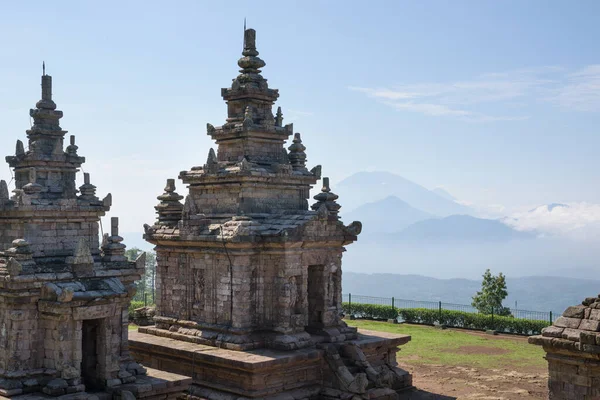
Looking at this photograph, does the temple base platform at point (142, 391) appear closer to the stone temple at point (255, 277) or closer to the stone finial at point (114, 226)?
the stone temple at point (255, 277)

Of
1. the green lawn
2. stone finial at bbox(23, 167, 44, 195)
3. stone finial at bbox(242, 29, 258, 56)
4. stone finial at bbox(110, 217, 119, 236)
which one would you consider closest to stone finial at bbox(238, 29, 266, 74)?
stone finial at bbox(242, 29, 258, 56)

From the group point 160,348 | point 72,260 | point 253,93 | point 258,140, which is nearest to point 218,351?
point 160,348

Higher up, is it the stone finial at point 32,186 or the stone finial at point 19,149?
the stone finial at point 19,149

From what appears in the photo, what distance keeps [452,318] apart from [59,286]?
24450 millimetres

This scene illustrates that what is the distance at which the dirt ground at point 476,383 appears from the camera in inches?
902

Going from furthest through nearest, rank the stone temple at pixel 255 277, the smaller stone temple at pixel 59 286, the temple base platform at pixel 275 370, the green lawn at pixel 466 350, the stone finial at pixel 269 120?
1. the green lawn at pixel 466 350
2. the stone finial at pixel 269 120
3. the stone temple at pixel 255 277
4. the temple base platform at pixel 275 370
5. the smaller stone temple at pixel 59 286

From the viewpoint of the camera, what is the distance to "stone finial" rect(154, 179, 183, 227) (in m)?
25.0

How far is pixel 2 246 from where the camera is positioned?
17906mm

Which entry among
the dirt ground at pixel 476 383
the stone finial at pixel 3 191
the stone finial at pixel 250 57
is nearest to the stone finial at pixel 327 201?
the stone finial at pixel 250 57

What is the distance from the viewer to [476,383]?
24.4 metres

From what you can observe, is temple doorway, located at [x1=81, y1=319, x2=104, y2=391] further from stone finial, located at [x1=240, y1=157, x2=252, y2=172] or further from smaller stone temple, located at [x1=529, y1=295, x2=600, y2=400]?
smaller stone temple, located at [x1=529, y1=295, x2=600, y2=400]

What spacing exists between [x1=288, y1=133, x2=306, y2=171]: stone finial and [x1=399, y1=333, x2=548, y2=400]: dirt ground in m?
9.06

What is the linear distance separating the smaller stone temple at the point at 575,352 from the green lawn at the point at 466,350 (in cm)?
1505

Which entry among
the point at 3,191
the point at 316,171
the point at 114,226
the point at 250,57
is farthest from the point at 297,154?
the point at 3,191
